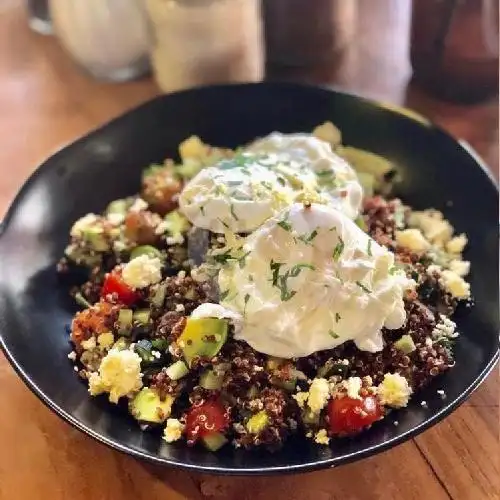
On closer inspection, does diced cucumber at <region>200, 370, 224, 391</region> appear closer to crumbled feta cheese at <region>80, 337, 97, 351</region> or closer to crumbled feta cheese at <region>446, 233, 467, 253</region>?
crumbled feta cheese at <region>80, 337, 97, 351</region>

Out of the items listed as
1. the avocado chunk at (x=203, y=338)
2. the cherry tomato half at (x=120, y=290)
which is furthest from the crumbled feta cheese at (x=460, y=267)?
the cherry tomato half at (x=120, y=290)

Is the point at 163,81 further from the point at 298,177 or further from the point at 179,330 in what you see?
the point at 179,330

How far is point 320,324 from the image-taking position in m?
1.12

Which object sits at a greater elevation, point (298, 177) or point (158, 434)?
point (298, 177)

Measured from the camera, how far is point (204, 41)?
5.19 feet

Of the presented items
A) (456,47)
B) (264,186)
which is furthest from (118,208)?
(456,47)

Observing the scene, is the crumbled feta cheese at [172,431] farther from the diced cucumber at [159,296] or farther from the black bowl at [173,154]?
the diced cucumber at [159,296]

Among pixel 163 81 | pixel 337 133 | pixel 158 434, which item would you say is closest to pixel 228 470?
pixel 158 434

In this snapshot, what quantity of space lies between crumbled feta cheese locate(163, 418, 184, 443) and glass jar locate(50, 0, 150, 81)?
86 centimetres

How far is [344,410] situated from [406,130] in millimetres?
593

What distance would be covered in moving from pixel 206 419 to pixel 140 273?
0.26 m

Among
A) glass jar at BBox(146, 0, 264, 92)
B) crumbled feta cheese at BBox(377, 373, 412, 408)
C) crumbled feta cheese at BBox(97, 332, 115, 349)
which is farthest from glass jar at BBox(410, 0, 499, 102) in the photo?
crumbled feta cheese at BBox(97, 332, 115, 349)

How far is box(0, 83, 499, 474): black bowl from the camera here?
1.06 meters

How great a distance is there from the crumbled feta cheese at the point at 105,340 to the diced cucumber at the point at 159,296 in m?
0.08
